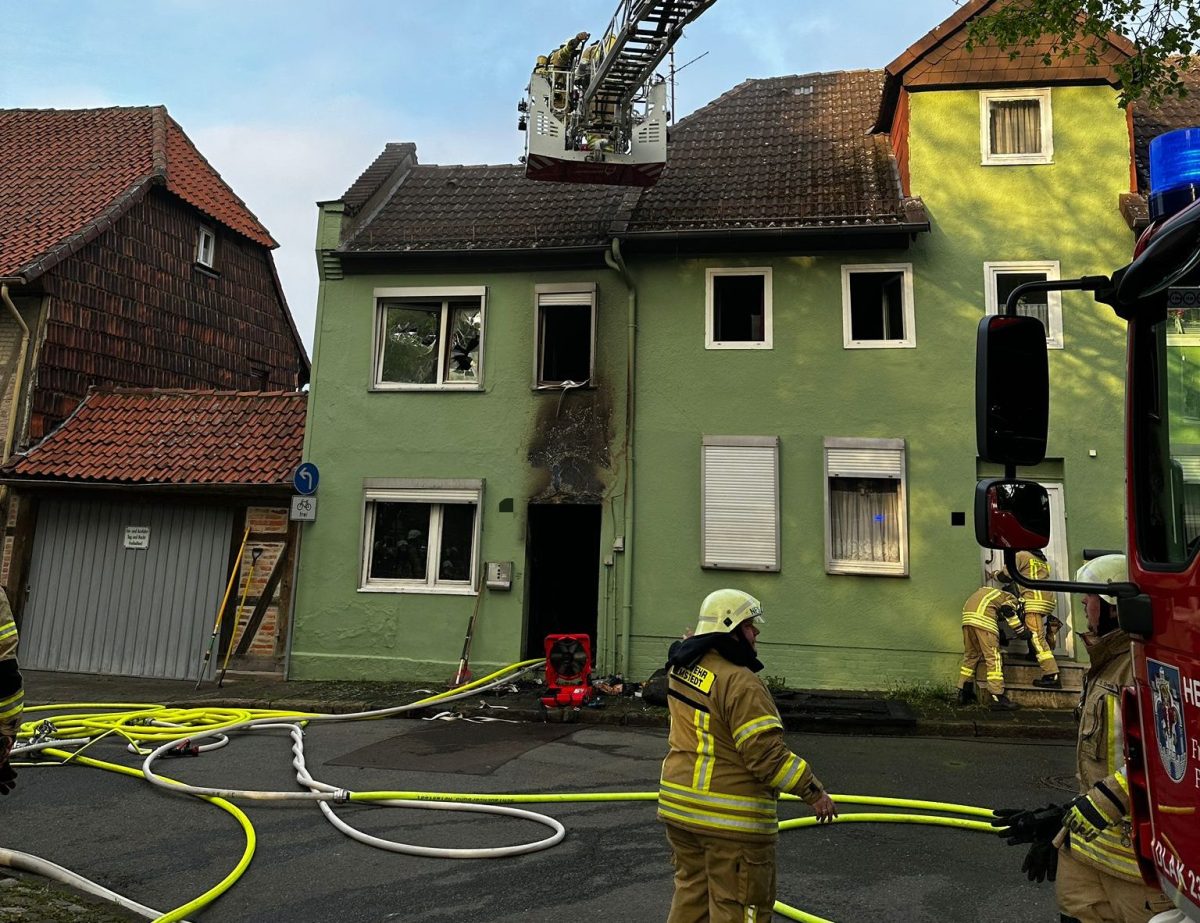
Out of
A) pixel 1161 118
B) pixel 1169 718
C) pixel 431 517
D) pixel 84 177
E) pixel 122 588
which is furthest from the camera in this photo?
pixel 84 177

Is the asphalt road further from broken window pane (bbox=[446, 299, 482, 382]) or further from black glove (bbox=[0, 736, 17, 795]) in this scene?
broken window pane (bbox=[446, 299, 482, 382])

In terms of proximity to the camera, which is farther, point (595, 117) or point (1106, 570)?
point (595, 117)

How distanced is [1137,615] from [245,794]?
19.2ft

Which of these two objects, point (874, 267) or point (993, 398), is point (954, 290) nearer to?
point (874, 267)

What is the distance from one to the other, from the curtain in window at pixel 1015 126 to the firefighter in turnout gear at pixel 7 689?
12442 millimetres

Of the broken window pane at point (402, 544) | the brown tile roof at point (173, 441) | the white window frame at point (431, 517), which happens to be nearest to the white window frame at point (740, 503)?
the white window frame at point (431, 517)

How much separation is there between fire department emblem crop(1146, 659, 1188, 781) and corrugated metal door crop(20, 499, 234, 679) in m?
12.8

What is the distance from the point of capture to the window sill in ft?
39.7

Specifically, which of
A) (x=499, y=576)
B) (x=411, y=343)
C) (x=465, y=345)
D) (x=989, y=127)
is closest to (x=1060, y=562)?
(x=989, y=127)

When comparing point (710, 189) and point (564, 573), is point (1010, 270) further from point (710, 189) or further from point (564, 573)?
point (564, 573)

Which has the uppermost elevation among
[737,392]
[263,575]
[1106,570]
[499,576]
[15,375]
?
[15,375]

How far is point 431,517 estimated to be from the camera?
12.5 m

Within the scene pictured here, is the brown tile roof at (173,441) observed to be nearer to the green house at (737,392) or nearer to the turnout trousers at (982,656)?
the green house at (737,392)

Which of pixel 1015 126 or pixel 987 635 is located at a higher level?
pixel 1015 126
